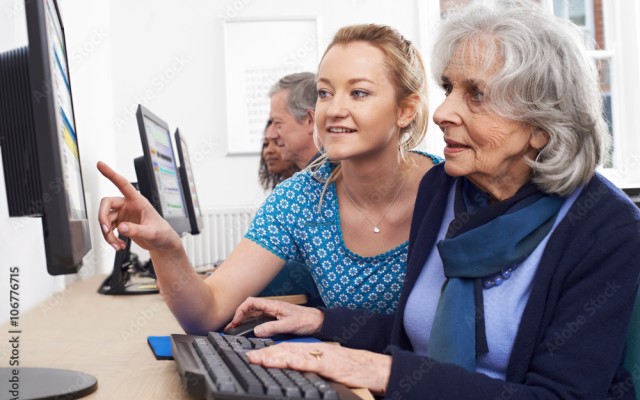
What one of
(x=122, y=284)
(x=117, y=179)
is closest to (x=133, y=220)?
(x=117, y=179)

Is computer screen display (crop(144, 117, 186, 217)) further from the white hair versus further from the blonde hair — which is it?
the white hair

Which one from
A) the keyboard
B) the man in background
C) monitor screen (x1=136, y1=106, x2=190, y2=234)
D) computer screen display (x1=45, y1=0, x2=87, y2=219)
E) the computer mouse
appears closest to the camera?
the keyboard

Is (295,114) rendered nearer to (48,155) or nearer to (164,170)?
(164,170)

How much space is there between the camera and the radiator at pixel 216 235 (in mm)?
4457

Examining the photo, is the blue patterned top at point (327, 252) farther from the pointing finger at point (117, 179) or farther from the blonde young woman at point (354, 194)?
the pointing finger at point (117, 179)

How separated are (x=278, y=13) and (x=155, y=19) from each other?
2.62 ft

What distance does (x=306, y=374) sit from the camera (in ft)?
2.74

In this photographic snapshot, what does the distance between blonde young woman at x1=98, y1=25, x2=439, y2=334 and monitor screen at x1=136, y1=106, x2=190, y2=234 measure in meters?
0.46

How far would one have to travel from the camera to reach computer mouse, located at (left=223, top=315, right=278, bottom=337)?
4.00 feet

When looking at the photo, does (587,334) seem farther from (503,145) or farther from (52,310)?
(52,310)

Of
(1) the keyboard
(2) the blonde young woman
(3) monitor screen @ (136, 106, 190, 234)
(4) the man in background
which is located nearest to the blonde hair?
(2) the blonde young woman

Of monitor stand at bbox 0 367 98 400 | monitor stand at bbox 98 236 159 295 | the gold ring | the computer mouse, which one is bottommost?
monitor stand at bbox 98 236 159 295

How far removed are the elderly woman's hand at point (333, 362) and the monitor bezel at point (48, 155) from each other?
26 cm

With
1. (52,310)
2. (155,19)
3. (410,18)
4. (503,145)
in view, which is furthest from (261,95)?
(503,145)
